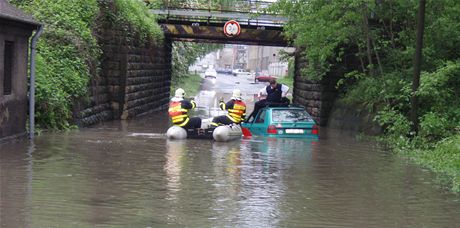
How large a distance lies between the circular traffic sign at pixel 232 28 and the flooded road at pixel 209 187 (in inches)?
738

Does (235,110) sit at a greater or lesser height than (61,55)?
lesser

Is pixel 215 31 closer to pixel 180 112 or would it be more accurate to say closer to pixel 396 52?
pixel 396 52

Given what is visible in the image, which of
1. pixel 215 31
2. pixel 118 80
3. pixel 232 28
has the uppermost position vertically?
pixel 232 28

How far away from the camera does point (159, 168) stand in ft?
45.7

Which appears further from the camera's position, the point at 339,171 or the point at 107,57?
the point at 107,57

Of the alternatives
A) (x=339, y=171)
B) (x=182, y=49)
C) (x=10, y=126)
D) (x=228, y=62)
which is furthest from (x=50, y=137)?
(x=228, y=62)

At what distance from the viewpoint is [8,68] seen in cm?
1795

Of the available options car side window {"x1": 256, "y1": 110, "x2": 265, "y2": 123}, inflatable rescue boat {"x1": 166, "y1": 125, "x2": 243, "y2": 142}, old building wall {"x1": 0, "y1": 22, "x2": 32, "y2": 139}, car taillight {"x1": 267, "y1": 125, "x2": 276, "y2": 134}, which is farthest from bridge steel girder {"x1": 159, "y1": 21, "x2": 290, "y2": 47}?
old building wall {"x1": 0, "y1": 22, "x2": 32, "y2": 139}

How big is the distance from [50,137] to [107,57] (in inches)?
455

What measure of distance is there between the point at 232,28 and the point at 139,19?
661 centimetres

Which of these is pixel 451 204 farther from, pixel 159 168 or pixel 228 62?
pixel 228 62

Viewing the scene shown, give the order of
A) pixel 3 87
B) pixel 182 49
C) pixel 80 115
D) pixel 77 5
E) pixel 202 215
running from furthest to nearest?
1. pixel 182 49
2. pixel 77 5
3. pixel 80 115
4. pixel 3 87
5. pixel 202 215

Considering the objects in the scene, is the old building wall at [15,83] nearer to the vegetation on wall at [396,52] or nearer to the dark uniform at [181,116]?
A: the dark uniform at [181,116]

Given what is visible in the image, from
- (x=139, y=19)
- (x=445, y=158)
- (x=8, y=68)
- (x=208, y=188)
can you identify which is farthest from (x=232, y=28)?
(x=208, y=188)
